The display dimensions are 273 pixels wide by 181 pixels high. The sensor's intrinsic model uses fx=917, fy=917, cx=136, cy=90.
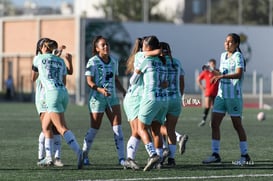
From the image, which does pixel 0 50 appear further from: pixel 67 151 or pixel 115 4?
pixel 67 151

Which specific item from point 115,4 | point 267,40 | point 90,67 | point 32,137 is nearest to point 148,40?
point 90,67

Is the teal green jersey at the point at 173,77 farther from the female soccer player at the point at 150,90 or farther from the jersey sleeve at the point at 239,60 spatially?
the jersey sleeve at the point at 239,60

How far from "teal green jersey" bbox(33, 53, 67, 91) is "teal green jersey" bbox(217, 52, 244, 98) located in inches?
111

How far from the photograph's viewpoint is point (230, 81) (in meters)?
15.6

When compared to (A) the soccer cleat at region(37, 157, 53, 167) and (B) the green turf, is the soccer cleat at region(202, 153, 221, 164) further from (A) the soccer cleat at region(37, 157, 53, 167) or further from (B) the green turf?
(A) the soccer cleat at region(37, 157, 53, 167)

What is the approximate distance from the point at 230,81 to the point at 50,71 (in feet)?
10.3

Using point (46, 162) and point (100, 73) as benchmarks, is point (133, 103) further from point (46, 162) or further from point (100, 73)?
point (46, 162)

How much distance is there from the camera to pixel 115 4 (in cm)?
Result: 10200

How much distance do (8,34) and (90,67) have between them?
54.2 m

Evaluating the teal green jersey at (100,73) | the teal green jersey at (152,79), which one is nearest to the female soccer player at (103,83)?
the teal green jersey at (100,73)

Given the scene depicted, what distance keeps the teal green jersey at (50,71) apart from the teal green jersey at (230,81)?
282 centimetres

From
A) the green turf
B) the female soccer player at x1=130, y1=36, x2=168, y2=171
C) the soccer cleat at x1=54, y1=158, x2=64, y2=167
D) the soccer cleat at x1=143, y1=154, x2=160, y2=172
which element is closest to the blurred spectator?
the green turf

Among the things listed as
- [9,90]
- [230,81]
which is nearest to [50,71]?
[230,81]

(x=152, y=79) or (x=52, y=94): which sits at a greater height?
(x=152, y=79)
